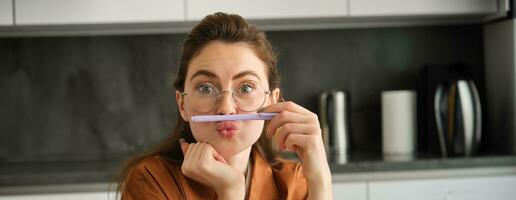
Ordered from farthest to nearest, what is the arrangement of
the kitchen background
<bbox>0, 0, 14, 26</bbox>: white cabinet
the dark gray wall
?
the dark gray wall → the kitchen background → <bbox>0, 0, 14, 26</bbox>: white cabinet

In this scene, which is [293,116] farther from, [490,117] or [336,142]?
[490,117]

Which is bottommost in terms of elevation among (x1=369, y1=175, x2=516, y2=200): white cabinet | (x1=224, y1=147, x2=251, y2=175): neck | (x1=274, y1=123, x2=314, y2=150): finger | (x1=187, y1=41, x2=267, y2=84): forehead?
(x1=369, y1=175, x2=516, y2=200): white cabinet

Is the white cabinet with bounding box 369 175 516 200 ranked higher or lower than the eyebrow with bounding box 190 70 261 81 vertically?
lower

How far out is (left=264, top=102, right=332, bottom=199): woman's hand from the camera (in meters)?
1.19

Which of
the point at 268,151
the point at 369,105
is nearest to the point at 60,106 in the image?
the point at 369,105

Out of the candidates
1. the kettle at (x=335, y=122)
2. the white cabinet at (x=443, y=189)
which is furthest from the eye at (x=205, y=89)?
the kettle at (x=335, y=122)

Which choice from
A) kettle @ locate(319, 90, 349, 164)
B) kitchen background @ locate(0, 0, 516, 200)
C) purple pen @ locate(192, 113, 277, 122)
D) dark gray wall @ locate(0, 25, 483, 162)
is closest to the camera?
purple pen @ locate(192, 113, 277, 122)

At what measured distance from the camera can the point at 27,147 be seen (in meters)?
2.91

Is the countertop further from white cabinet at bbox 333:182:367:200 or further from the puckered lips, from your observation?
the puckered lips

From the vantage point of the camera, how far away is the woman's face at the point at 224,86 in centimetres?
117

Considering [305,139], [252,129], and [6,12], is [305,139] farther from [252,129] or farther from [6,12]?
[6,12]

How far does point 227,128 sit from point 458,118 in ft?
5.46

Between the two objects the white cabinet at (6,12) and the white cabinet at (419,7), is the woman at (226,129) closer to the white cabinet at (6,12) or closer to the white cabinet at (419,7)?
the white cabinet at (419,7)

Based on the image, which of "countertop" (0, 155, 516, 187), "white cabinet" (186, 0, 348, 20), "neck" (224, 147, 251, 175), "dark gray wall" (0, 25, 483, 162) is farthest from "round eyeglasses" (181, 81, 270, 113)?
"dark gray wall" (0, 25, 483, 162)
